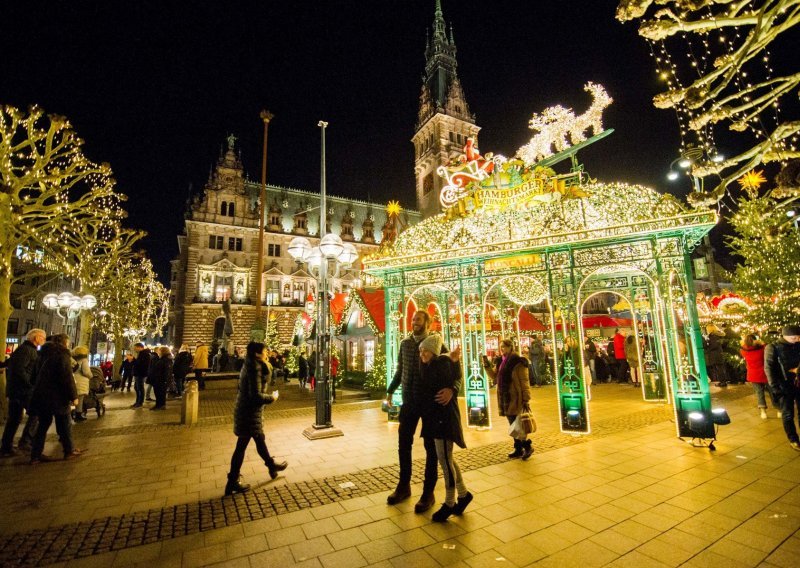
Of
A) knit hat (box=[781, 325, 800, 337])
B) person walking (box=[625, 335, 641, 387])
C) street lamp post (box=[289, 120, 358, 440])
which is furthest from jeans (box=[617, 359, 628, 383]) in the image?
street lamp post (box=[289, 120, 358, 440])

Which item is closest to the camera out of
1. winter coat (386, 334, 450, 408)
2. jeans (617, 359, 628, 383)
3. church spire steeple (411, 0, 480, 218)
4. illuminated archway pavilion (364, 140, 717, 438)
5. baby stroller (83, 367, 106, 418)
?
winter coat (386, 334, 450, 408)

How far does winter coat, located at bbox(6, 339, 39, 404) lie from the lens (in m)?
6.57

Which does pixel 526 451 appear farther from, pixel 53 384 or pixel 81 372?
pixel 81 372

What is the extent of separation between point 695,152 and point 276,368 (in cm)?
1989

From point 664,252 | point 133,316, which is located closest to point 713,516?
point 664,252

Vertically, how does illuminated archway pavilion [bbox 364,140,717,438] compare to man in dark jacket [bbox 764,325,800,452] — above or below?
above

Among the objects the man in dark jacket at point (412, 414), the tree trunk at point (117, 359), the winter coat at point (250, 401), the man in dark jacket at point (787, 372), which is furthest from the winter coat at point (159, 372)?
the man in dark jacket at point (787, 372)

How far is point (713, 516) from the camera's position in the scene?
3611 millimetres

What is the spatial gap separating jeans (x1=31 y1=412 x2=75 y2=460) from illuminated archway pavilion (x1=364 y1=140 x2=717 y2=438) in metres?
6.32

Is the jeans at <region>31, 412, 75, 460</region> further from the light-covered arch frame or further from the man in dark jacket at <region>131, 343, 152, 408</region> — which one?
the light-covered arch frame

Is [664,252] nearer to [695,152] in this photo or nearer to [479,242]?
[695,152]

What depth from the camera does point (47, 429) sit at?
5.92 meters

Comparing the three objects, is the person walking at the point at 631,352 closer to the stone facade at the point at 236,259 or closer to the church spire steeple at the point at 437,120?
the stone facade at the point at 236,259

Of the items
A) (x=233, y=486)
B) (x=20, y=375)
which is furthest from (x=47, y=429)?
(x=233, y=486)
